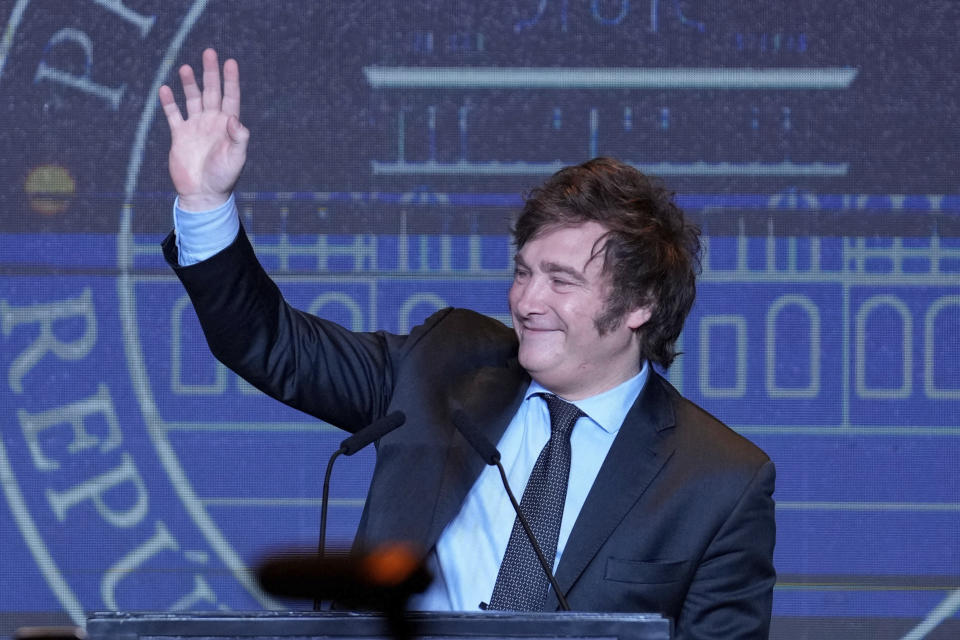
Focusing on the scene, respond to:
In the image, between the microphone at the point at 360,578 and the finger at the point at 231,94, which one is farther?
the finger at the point at 231,94

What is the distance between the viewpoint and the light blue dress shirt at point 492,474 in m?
1.54

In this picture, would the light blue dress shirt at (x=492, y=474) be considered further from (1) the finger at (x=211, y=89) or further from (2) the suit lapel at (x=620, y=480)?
(1) the finger at (x=211, y=89)

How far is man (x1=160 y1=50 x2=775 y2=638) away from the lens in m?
1.55

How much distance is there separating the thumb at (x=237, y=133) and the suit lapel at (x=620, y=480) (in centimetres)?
63

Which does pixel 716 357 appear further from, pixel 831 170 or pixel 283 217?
pixel 283 217

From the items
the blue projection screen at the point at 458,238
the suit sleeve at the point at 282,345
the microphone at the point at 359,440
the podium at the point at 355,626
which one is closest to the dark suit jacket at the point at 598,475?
the suit sleeve at the point at 282,345

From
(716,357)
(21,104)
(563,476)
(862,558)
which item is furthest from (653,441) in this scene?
(21,104)

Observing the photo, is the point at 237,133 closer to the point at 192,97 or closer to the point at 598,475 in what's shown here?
the point at 192,97

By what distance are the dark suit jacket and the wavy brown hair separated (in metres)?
0.12

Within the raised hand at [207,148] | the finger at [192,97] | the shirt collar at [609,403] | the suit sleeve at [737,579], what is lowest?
the suit sleeve at [737,579]

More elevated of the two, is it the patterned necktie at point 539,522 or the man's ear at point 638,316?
the man's ear at point 638,316

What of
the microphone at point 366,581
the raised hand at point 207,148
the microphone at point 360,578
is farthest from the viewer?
the raised hand at point 207,148

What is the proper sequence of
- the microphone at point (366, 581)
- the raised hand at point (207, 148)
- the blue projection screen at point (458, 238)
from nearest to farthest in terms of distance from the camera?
the microphone at point (366, 581) → the raised hand at point (207, 148) → the blue projection screen at point (458, 238)

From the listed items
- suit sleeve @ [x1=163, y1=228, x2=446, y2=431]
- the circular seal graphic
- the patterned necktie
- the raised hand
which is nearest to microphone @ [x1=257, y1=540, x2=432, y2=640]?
the patterned necktie
